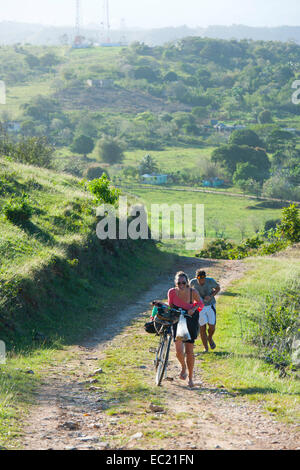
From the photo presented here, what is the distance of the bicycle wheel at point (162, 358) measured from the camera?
8541 mm

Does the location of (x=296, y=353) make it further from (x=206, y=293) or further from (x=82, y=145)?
(x=82, y=145)

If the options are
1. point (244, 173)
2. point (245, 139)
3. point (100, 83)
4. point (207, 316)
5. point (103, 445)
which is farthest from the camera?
point (100, 83)

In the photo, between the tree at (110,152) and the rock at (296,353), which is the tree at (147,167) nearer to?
the tree at (110,152)

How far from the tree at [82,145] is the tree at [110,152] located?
2.16m

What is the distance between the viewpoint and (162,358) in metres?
8.65

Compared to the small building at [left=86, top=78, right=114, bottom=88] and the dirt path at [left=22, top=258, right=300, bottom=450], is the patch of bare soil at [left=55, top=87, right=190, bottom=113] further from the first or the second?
the dirt path at [left=22, top=258, right=300, bottom=450]

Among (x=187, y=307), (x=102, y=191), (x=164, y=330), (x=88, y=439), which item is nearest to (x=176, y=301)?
(x=187, y=307)

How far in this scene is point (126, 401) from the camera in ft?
26.1

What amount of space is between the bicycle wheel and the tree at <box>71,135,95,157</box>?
4115 inches

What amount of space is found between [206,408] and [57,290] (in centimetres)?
738

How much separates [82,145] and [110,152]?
6.19m
